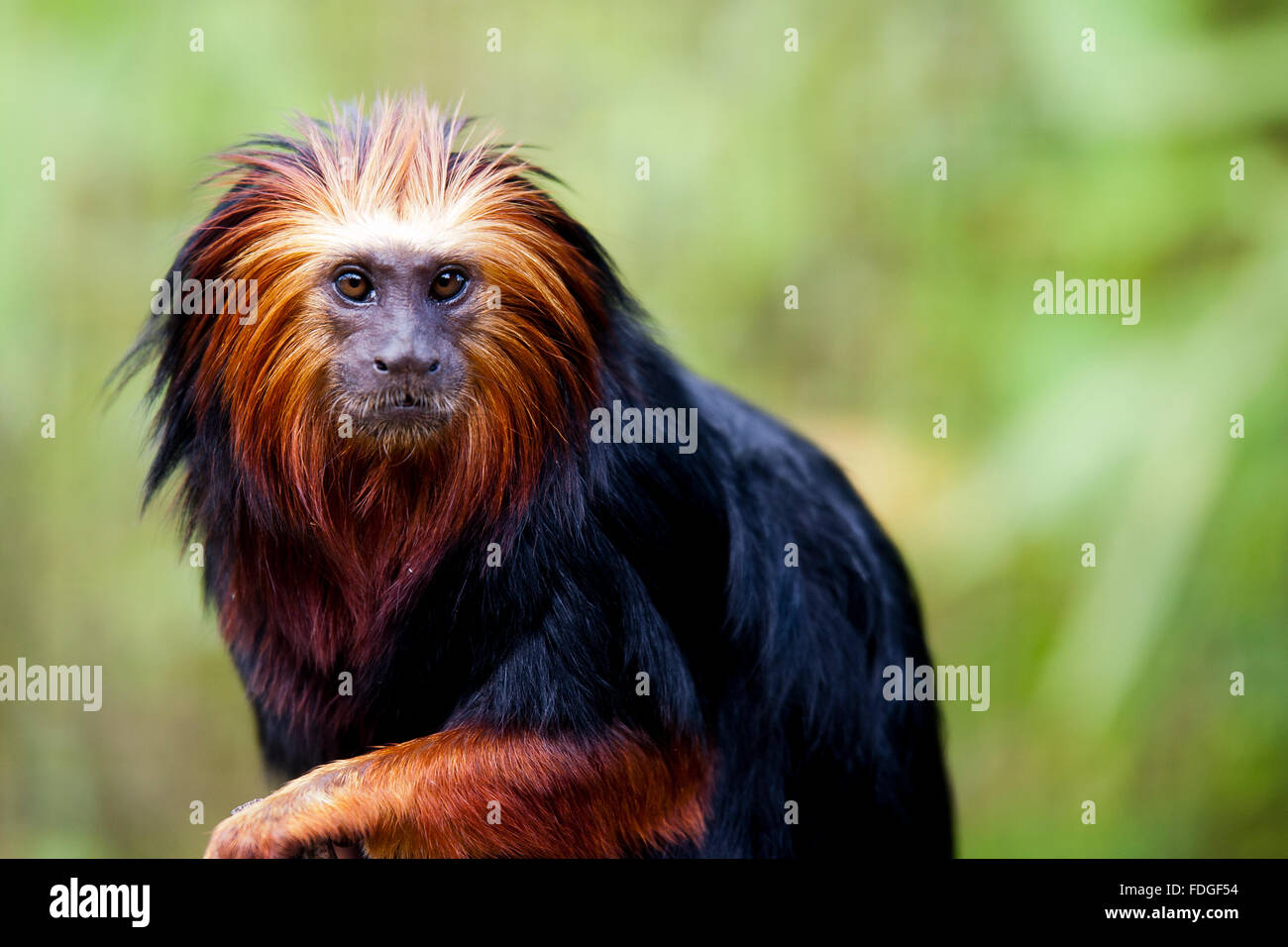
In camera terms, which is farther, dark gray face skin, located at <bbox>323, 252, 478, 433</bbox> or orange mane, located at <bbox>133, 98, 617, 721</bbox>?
orange mane, located at <bbox>133, 98, 617, 721</bbox>

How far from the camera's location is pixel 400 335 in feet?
6.45

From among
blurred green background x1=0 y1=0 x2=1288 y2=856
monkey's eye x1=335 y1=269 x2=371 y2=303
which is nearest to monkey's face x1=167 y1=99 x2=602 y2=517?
monkey's eye x1=335 y1=269 x2=371 y2=303

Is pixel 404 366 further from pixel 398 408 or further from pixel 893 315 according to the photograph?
pixel 893 315

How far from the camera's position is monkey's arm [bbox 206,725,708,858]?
6.45 feet

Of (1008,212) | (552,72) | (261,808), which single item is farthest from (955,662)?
(261,808)

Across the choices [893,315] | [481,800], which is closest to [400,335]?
[481,800]

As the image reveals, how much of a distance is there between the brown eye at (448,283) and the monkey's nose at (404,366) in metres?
0.12

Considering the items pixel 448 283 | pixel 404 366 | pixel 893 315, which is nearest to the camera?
pixel 404 366

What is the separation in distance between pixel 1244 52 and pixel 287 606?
2.91m

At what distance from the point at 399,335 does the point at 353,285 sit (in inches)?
5.8

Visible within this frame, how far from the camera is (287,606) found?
2223 mm

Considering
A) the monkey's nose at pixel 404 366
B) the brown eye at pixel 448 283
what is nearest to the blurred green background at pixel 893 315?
the brown eye at pixel 448 283

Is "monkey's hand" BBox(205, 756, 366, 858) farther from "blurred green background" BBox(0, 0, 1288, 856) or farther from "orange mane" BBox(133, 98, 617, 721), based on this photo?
"blurred green background" BBox(0, 0, 1288, 856)
